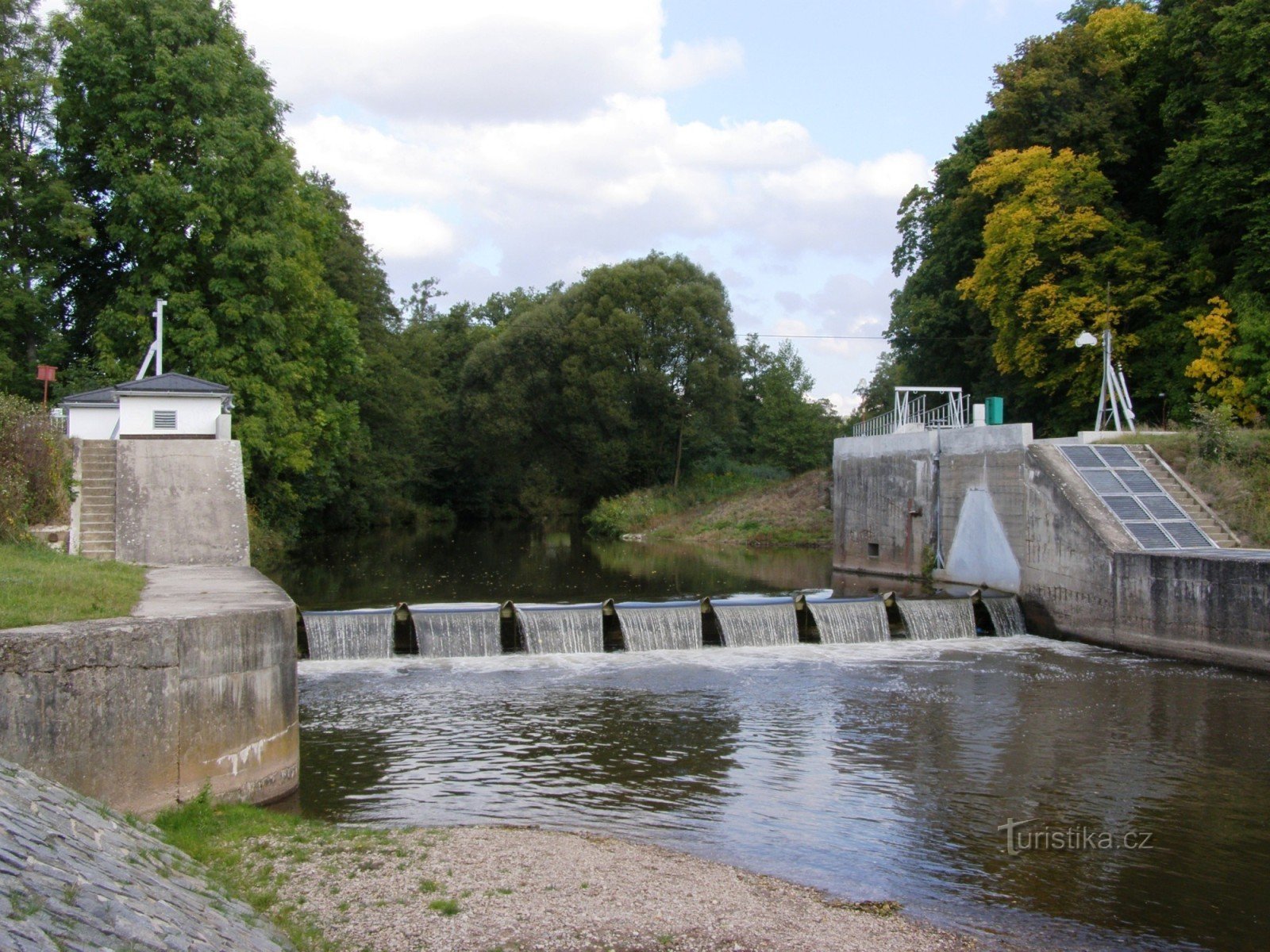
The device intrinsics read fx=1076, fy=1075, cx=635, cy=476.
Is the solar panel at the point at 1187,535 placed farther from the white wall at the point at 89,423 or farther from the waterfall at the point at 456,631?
the white wall at the point at 89,423

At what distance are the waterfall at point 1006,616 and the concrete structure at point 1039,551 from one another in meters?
0.26

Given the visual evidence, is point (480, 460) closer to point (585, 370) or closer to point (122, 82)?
point (585, 370)

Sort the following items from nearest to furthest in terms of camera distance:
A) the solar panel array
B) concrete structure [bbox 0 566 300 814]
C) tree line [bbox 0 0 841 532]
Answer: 1. concrete structure [bbox 0 566 300 814]
2. the solar panel array
3. tree line [bbox 0 0 841 532]

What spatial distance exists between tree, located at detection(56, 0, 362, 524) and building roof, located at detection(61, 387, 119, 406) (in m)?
5.04

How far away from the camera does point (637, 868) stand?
25.8ft

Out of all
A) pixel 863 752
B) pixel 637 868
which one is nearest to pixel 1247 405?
pixel 863 752

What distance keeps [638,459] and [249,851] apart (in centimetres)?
4442

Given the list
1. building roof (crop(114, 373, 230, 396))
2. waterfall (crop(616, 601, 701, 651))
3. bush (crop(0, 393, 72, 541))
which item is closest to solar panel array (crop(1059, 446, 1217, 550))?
waterfall (crop(616, 601, 701, 651))

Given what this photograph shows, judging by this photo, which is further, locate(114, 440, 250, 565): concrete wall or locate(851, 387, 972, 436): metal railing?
locate(851, 387, 972, 436): metal railing

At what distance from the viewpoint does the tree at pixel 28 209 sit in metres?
25.7

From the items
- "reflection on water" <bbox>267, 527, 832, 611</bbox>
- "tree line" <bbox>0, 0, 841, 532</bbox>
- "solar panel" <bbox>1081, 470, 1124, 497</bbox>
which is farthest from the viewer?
"tree line" <bbox>0, 0, 841, 532</bbox>

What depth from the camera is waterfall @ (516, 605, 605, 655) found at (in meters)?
18.0

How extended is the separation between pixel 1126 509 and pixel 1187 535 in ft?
3.71

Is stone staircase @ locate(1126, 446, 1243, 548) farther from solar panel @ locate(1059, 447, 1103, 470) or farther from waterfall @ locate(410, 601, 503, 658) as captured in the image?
waterfall @ locate(410, 601, 503, 658)
